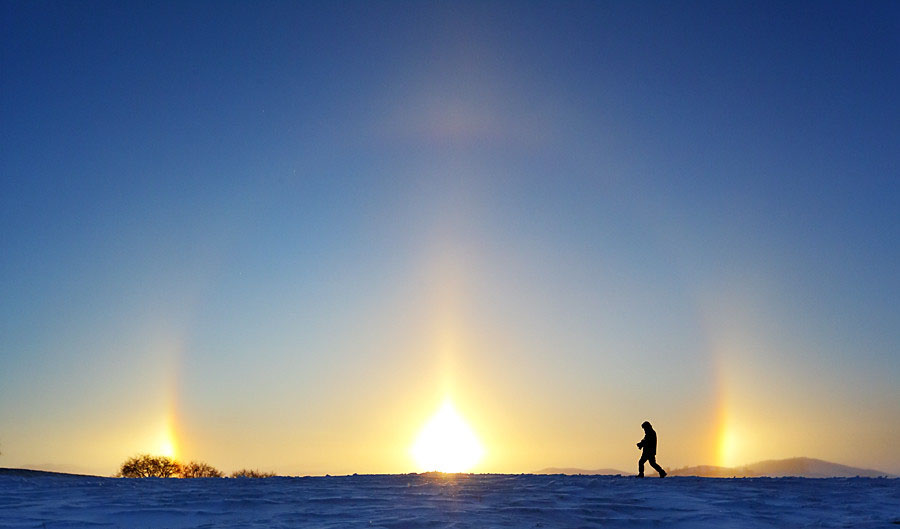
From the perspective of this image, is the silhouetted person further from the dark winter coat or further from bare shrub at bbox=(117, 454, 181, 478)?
bare shrub at bbox=(117, 454, 181, 478)

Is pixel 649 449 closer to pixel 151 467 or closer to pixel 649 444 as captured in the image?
pixel 649 444

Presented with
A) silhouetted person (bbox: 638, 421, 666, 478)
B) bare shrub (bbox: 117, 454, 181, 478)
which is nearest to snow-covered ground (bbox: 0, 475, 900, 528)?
silhouetted person (bbox: 638, 421, 666, 478)

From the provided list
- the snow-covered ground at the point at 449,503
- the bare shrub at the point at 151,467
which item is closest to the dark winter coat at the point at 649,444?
the snow-covered ground at the point at 449,503

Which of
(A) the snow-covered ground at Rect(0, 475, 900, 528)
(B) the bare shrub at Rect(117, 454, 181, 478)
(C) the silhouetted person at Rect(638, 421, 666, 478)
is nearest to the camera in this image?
(A) the snow-covered ground at Rect(0, 475, 900, 528)

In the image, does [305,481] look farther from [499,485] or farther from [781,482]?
[781,482]

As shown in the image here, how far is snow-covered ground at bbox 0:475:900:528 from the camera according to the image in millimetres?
11125

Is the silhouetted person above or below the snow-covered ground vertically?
above

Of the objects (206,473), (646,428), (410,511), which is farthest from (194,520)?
(206,473)

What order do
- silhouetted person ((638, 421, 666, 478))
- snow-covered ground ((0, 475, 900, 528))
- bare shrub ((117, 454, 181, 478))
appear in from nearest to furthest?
snow-covered ground ((0, 475, 900, 528)), silhouetted person ((638, 421, 666, 478)), bare shrub ((117, 454, 181, 478))

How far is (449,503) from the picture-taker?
13016mm

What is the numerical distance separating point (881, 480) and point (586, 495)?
999cm

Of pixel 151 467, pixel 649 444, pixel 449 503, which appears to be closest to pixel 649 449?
pixel 649 444

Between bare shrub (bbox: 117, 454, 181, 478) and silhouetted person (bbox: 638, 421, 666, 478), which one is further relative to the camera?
bare shrub (bbox: 117, 454, 181, 478)

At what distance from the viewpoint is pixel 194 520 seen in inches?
444
